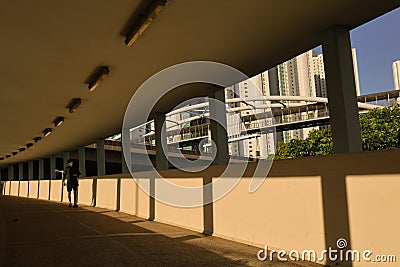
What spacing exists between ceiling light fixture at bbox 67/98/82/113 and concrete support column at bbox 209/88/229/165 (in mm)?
4028

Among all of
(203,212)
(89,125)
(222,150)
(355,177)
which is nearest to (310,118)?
(89,125)

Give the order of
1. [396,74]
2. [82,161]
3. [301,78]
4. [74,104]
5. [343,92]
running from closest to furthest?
1. [343,92]
2. [74,104]
3. [82,161]
4. [301,78]
5. [396,74]

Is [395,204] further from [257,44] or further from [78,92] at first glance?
[78,92]

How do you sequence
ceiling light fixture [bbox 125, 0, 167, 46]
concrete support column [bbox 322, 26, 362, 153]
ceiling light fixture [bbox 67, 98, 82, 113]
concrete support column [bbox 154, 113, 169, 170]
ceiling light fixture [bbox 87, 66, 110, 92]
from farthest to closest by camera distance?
1. concrete support column [bbox 154, 113, 169, 170]
2. ceiling light fixture [bbox 67, 98, 82, 113]
3. ceiling light fixture [bbox 87, 66, 110, 92]
4. concrete support column [bbox 322, 26, 362, 153]
5. ceiling light fixture [bbox 125, 0, 167, 46]

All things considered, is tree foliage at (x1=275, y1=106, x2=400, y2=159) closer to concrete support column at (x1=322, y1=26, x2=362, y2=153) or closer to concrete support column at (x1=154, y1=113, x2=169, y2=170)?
concrete support column at (x1=154, y1=113, x2=169, y2=170)

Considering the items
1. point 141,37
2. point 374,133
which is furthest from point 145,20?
point 374,133

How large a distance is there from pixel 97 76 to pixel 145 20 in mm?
3838

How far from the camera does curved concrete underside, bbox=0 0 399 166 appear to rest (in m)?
5.90

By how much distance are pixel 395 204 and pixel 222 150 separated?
689 cm

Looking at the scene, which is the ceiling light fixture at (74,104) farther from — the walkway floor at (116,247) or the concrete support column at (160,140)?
the walkway floor at (116,247)

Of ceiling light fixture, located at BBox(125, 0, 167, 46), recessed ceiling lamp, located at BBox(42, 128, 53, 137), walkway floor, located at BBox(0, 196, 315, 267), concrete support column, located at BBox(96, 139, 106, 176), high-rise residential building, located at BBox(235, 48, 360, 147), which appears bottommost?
walkway floor, located at BBox(0, 196, 315, 267)

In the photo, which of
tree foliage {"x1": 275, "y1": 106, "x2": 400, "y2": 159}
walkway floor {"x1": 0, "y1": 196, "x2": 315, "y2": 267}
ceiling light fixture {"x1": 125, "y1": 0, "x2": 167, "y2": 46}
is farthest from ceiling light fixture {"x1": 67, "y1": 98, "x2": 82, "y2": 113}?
tree foliage {"x1": 275, "y1": 106, "x2": 400, "y2": 159}

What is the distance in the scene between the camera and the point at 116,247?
6.82 m

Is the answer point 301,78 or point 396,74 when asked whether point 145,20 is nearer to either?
point 301,78
